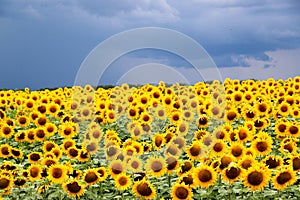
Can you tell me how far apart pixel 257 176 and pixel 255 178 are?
34mm

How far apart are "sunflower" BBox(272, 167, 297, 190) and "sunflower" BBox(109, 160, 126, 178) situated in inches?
83.3

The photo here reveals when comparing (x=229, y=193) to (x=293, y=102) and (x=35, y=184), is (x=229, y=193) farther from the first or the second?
(x=293, y=102)

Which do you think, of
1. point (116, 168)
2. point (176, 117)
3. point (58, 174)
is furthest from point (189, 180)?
point (176, 117)

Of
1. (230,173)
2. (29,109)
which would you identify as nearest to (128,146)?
(230,173)

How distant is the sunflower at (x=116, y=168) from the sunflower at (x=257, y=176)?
187 centimetres

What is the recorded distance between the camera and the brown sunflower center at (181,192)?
6.71 meters

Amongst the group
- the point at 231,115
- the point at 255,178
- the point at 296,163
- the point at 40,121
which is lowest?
the point at 255,178

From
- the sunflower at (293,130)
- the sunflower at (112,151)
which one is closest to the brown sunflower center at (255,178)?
the sunflower at (112,151)

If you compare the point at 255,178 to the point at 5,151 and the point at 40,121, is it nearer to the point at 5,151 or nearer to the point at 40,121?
the point at 5,151

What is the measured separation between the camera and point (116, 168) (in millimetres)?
7812

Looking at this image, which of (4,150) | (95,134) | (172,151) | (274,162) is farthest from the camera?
(95,134)

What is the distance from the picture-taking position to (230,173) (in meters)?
6.78

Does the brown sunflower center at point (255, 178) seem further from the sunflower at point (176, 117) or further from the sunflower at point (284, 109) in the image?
the sunflower at point (284, 109)

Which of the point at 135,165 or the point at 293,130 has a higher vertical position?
the point at 293,130
